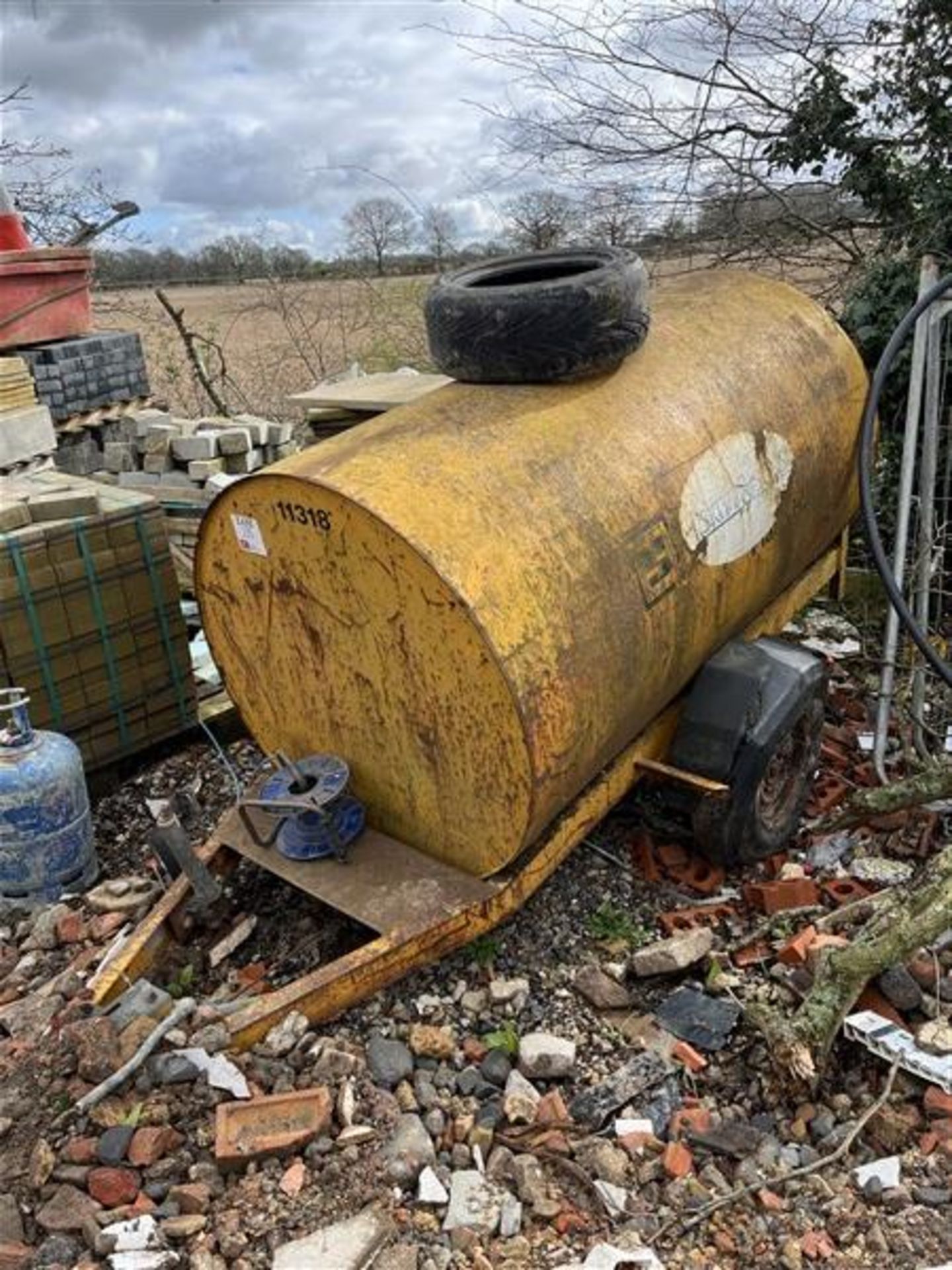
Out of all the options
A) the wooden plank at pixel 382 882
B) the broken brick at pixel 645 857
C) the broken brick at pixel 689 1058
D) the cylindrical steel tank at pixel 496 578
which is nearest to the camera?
the cylindrical steel tank at pixel 496 578

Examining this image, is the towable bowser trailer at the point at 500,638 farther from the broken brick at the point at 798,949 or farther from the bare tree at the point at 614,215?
the bare tree at the point at 614,215

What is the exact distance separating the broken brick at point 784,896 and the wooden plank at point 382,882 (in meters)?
1.05

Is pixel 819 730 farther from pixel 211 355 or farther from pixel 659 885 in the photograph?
pixel 211 355

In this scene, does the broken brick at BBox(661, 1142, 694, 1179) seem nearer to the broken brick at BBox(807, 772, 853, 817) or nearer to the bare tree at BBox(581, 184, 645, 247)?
the broken brick at BBox(807, 772, 853, 817)

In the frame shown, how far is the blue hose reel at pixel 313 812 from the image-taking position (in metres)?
3.28

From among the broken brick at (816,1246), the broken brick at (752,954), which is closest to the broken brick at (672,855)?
the broken brick at (752,954)

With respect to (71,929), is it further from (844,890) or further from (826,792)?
(826,792)

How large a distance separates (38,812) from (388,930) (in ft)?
4.94

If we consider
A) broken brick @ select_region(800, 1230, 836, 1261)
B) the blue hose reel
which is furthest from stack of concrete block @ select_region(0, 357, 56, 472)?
broken brick @ select_region(800, 1230, 836, 1261)

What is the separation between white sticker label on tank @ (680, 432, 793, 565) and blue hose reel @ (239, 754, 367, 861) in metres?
1.40

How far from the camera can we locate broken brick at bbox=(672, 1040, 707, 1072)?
9.77ft

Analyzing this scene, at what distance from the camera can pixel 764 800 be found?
3912 millimetres

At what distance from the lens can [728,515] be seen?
374cm

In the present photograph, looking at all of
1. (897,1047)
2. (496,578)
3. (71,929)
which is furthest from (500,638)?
(71,929)
